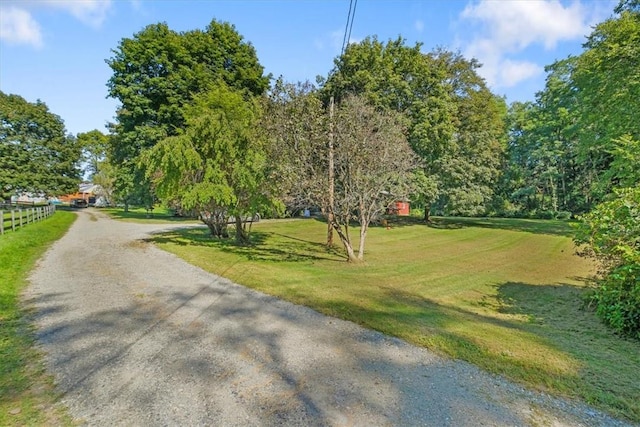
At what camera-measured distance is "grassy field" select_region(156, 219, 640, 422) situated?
3.61 m

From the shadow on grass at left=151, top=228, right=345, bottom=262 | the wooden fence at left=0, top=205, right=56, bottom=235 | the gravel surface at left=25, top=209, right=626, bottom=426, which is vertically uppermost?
the wooden fence at left=0, top=205, right=56, bottom=235

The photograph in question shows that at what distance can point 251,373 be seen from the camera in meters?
3.37

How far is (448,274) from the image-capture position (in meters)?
10.1

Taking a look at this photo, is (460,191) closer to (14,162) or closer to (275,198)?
(275,198)

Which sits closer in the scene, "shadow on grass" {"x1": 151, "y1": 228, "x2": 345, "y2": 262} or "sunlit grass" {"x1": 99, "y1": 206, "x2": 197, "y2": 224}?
"shadow on grass" {"x1": 151, "y1": 228, "x2": 345, "y2": 262}

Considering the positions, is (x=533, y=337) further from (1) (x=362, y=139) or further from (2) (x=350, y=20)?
(2) (x=350, y=20)

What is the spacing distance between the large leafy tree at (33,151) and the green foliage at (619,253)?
Answer: 39947 millimetres

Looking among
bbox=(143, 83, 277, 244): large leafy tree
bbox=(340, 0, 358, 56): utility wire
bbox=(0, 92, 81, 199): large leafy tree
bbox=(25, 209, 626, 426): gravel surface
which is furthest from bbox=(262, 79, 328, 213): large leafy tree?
bbox=(0, 92, 81, 199): large leafy tree

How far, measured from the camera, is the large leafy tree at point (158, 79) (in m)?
22.4

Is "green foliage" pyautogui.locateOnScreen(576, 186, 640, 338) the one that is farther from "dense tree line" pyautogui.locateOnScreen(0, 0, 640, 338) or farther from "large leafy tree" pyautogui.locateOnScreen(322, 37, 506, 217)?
"large leafy tree" pyautogui.locateOnScreen(322, 37, 506, 217)

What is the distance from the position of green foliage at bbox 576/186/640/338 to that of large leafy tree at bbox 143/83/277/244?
27.8ft

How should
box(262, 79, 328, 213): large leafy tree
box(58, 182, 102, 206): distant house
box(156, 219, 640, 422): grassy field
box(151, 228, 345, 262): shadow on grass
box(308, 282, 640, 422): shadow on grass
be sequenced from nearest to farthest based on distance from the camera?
box(308, 282, 640, 422): shadow on grass, box(156, 219, 640, 422): grassy field, box(262, 79, 328, 213): large leafy tree, box(151, 228, 345, 262): shadow on grass, box(58, 182, 102, 206): distant house

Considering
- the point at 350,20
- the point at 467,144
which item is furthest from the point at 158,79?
the point at 467,144

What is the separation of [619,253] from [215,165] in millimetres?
10754
